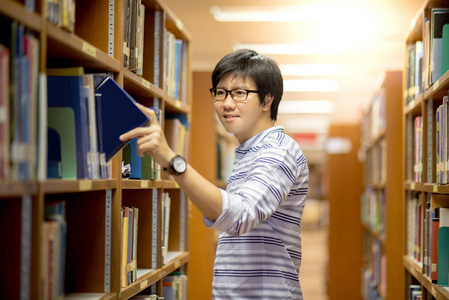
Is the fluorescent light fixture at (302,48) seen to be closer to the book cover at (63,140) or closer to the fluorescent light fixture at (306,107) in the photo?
the fluorescent light fixture at (306,107)

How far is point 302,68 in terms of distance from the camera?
7.74 meters

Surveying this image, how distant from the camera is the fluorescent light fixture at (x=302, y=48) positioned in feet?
21.5

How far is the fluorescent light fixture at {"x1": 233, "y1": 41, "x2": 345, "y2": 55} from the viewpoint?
21.5ft

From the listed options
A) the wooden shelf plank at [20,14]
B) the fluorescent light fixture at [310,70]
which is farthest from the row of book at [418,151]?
the fluorescent light fixture at [310,70]

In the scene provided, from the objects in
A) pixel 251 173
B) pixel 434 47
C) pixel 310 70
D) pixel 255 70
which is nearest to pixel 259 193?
pixel 251 173

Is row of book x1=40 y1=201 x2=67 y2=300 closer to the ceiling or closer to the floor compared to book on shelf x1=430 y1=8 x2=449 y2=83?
closer to the floor

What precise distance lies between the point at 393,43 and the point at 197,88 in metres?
2.96

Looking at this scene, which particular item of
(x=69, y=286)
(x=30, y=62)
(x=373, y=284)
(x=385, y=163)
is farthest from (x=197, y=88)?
(x=30, y=62)

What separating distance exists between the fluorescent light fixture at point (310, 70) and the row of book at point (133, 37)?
17.2 ft

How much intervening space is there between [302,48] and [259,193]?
5288 mm

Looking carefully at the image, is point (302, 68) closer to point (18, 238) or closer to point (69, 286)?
point (69, 286)

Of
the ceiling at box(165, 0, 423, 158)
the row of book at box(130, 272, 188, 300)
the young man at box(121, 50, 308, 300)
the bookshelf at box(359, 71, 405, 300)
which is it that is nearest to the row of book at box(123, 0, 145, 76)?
the young man at box(121, 50, 308, 300)

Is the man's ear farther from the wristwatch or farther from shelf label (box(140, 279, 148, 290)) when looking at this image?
shelf label (box(140, 279, 148, 290))

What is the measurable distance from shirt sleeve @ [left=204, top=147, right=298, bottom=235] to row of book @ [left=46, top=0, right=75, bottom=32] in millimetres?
668
